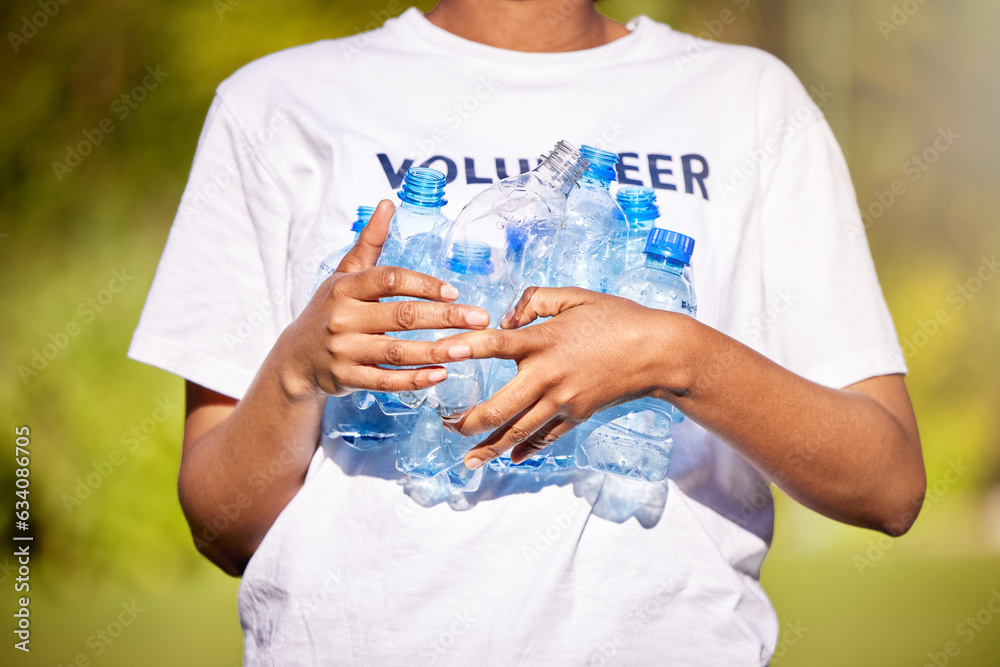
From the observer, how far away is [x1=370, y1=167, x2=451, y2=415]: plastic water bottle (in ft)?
3.51

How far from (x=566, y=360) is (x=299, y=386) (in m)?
0.36

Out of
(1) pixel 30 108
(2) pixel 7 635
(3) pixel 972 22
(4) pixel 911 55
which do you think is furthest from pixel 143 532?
(3) pixel 972 22

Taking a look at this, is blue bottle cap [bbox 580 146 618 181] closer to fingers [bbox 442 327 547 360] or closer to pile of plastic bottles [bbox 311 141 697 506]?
pile of plastic bottles [bbox 311 141 697 506]

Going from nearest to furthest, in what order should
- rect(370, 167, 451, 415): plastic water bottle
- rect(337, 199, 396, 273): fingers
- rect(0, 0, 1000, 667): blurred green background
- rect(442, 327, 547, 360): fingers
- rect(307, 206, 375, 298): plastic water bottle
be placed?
rect(442, 327, 547, 360): fingers, rect(337, 199, 396, 273): fingers, rect(370, 167, 451, 415): plastic water bottle, rect(307, 206, 375, 298): plastic water bottle, rect(0, 0, 1000, 667): blurred green background

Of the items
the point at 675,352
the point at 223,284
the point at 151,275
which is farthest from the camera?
the point at 151,275

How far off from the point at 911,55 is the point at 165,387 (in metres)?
5.06

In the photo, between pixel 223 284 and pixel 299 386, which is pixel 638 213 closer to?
pixel 299 386

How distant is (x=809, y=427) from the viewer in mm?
1099

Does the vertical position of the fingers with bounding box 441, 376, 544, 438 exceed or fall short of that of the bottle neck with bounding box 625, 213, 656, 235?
it falls short

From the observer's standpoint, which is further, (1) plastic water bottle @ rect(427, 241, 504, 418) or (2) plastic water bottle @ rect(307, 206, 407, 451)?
(2) plastic water bottle @ rect(307, 206, 407, 451)

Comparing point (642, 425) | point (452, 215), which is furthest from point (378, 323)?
point (642, 425)

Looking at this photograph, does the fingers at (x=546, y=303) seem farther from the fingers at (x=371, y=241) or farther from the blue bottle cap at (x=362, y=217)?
the blue bottle cap at (x=362, y=217)

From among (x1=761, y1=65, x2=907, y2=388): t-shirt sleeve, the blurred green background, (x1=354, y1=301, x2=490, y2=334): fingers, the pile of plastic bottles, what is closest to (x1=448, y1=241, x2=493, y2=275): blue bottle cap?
the pile of plastic bottles

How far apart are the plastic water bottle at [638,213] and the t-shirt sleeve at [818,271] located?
0.85 ft
